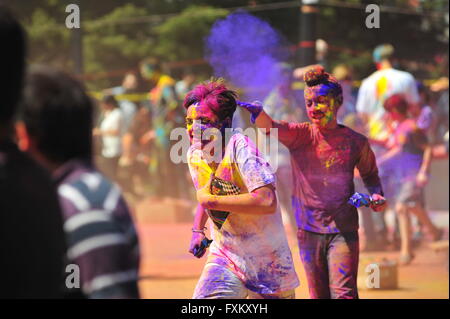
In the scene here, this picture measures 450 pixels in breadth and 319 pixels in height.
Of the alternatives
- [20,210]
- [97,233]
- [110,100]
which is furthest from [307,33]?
[20,210]

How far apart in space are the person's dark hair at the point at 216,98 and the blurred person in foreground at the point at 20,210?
7.51 feet

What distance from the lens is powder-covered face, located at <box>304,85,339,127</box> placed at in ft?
16.8

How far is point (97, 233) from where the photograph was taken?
2707 mm

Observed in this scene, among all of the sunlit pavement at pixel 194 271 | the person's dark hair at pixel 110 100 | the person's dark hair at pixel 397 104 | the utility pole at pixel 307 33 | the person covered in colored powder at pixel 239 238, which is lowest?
the sunlit pavement at pixel 194 271

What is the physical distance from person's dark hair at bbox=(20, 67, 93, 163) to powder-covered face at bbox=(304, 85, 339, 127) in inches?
98.2

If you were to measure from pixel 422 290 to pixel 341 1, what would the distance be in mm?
5438

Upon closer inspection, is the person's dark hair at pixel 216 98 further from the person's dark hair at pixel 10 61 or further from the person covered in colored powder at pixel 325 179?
the person's dark hair at pixel 10 61

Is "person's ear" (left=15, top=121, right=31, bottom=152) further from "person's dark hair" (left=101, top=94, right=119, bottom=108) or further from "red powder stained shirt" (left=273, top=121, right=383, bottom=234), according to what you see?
"person's dark hair" (left=101, top=94, right=119, bottom=108)

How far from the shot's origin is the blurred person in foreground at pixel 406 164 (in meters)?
8.73

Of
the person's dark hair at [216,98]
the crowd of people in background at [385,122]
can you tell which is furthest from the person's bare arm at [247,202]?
the crowd of people in background at [385,122]

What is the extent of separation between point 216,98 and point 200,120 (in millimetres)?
149

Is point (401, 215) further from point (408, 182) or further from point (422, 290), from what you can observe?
point (422, 290)

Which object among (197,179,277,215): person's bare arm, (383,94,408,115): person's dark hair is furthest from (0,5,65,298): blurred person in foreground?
(383,94,408,115): person's dark hair
